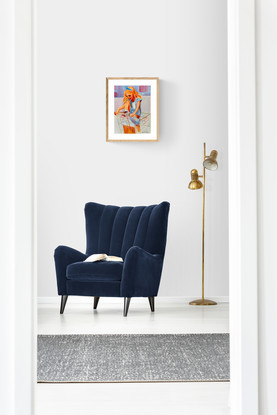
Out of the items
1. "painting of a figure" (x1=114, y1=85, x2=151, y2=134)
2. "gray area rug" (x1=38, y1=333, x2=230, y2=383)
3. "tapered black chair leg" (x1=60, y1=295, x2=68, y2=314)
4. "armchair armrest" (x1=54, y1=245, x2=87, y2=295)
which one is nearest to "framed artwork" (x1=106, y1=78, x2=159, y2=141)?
"painting of a figure" (x1=114, y1=85, x2=151, y2=134)

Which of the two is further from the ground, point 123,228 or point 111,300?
point 123,228

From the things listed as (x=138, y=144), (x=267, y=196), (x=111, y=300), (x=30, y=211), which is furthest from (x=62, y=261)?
(x=267, y=196)

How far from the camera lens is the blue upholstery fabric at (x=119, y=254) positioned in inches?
200

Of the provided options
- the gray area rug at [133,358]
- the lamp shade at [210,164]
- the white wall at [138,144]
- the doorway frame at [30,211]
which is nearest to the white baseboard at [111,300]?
the white wall at [138,144]

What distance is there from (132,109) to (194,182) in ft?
3.11

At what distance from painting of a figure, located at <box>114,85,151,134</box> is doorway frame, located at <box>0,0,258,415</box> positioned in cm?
413

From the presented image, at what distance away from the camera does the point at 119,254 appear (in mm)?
5555

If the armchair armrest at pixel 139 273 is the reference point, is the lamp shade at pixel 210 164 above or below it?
above

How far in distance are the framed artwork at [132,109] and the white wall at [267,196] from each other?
4156 mm

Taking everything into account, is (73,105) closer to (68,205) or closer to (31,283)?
(68,205)

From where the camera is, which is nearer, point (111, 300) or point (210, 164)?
point (210, 164)

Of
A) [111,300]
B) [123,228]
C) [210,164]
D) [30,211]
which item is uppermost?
[210,164]

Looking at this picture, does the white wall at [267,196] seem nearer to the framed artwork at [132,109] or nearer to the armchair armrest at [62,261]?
the armchair armrest at [62,261]

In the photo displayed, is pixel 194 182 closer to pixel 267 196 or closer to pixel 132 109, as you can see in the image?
pixel 132 109
